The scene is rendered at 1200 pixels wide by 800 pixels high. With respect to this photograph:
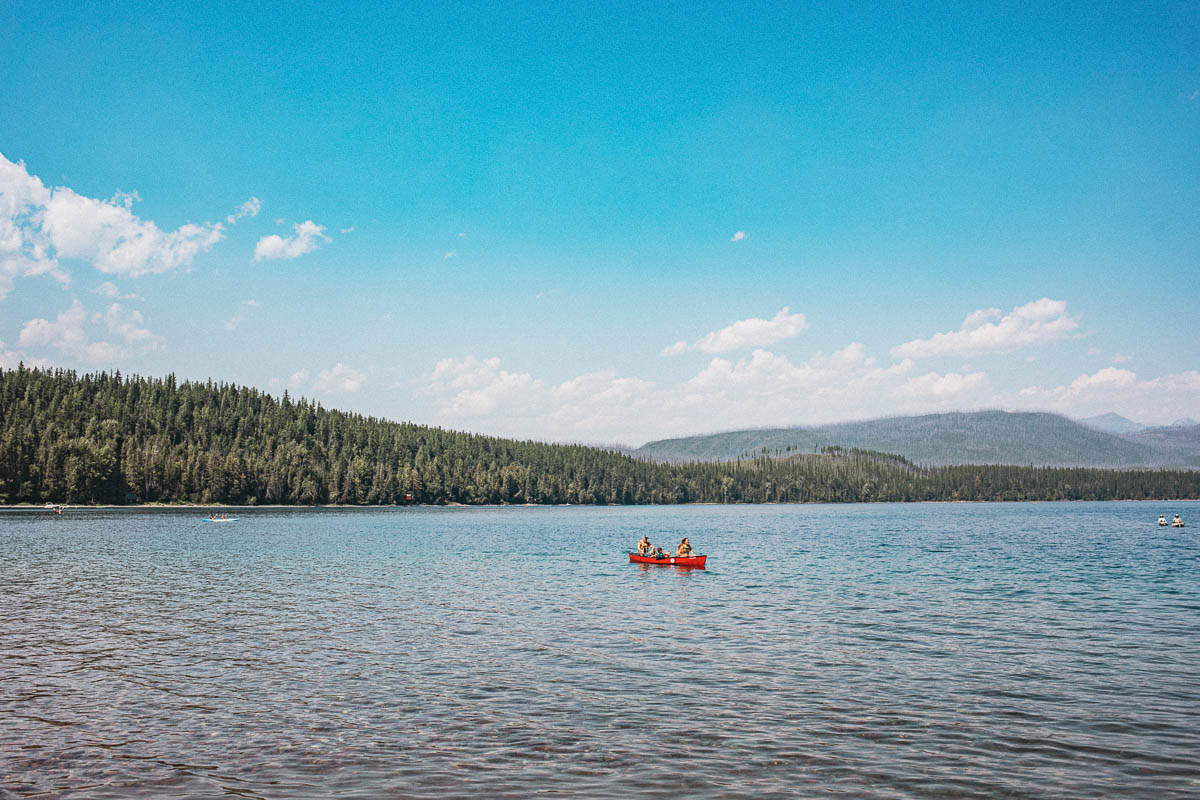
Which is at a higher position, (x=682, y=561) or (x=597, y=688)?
(x=597, y=688)

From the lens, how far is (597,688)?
22.5m

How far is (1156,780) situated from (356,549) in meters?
72.3

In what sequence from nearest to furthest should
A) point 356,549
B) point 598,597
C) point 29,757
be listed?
point 29,757
point 598,597
point 356,549

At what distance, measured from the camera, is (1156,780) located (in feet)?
50.0

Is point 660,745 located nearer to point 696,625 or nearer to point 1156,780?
point 1156,780

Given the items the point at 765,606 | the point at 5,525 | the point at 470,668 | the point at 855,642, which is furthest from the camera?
the point at 5,525

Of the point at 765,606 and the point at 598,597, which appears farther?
the point at 598,597

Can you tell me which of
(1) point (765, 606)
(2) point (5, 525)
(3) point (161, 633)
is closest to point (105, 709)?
(3) point (161, 633)

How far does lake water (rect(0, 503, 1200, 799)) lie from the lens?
1566 cm

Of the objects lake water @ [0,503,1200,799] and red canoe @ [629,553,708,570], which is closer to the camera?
lake water @ [0,503,1200,799]

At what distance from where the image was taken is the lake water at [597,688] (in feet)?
51.4

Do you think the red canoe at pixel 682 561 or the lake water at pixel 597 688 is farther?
the red canoe at pixel 682 561

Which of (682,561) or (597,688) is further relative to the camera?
(682,561)

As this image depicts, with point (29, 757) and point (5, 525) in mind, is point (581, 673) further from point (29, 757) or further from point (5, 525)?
point (5, 525)
